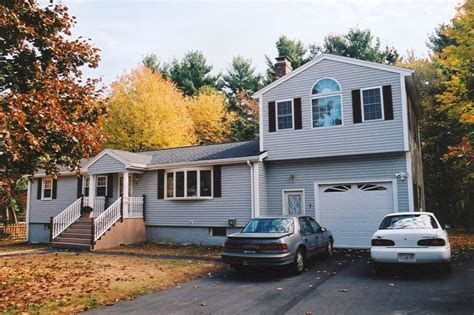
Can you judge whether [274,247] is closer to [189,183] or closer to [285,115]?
[285,115]

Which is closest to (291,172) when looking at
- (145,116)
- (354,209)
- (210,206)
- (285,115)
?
(285,115)

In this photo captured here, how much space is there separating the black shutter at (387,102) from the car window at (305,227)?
20.3 ft

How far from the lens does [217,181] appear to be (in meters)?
18.2

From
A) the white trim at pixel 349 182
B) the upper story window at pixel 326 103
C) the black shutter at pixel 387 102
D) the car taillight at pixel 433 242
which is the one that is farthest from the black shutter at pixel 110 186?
the car taillight at pixel 433 242

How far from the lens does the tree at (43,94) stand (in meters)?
9.41

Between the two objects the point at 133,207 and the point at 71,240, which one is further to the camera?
the point at 133,207

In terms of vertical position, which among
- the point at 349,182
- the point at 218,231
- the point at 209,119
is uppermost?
the point at 209,119

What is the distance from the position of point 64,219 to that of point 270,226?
41.8 ft

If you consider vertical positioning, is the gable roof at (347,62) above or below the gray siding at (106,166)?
above

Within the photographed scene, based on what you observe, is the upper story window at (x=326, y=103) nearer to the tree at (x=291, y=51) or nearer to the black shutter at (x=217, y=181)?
the black shutter at (x=217, y=181)

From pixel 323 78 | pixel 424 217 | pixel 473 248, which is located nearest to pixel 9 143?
pixel 424 217

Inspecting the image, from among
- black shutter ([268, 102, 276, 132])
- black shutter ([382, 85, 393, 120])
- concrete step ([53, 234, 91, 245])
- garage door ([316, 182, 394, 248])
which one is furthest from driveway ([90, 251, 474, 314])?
concrete step ([53, 234, 91, 245])

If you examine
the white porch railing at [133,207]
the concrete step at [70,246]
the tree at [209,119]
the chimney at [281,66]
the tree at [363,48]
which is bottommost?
the concrete step at [70,246]

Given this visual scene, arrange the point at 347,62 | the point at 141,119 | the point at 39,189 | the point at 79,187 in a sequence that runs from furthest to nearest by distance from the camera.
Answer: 1. the point at 141,119
2. the point at 39,189
3. the point at 79,187
4. the point at 347,62
